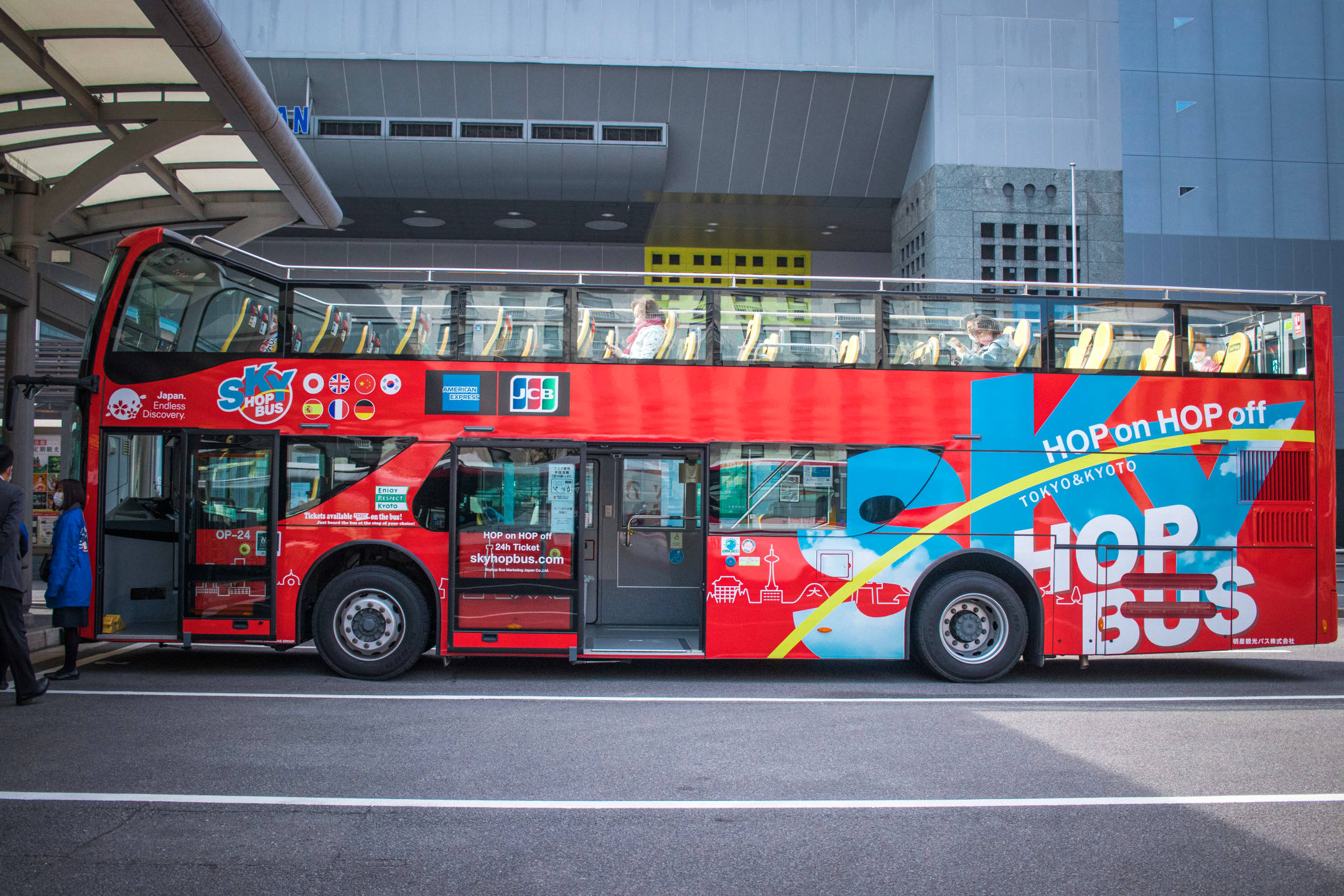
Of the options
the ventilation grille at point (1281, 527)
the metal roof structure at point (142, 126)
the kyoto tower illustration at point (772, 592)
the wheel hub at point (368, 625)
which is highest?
the metal roof structure at point (142, 126)

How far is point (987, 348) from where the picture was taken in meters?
8.69

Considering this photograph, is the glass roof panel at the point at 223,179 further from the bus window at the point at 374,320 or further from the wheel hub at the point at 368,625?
the wheel hub at the point at 368,625

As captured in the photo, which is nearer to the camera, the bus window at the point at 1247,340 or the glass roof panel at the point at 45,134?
the bus window at the point at 1247,340

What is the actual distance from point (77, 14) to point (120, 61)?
31.4 inches

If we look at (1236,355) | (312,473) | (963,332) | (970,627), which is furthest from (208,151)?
(1236,355)

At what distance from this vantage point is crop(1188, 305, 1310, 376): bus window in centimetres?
880

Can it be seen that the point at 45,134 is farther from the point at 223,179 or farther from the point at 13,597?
the point at 13,597

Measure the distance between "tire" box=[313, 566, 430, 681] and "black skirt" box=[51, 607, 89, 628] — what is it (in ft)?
5.98

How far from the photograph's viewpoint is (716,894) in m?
3.73

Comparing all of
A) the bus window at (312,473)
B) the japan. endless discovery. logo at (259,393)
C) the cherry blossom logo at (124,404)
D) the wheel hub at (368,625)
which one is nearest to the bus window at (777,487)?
the bus window at (312,473)

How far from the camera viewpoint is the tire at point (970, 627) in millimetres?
8461

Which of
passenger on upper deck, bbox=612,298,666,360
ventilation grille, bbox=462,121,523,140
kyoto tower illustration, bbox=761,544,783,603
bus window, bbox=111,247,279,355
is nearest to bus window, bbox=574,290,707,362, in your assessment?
passenger on upper deck, bbox=612,298,666,360

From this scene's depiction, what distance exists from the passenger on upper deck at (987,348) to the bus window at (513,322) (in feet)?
12.2

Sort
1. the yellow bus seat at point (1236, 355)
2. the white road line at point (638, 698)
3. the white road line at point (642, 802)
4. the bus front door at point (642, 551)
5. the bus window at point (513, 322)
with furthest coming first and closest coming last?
the bus front door at point (642, 551)
the yellow bus seat at point (1236, 355)
the bus window at point (513, 322)
the white road line at point (638, 698)
the white road line at point (642, 802)
